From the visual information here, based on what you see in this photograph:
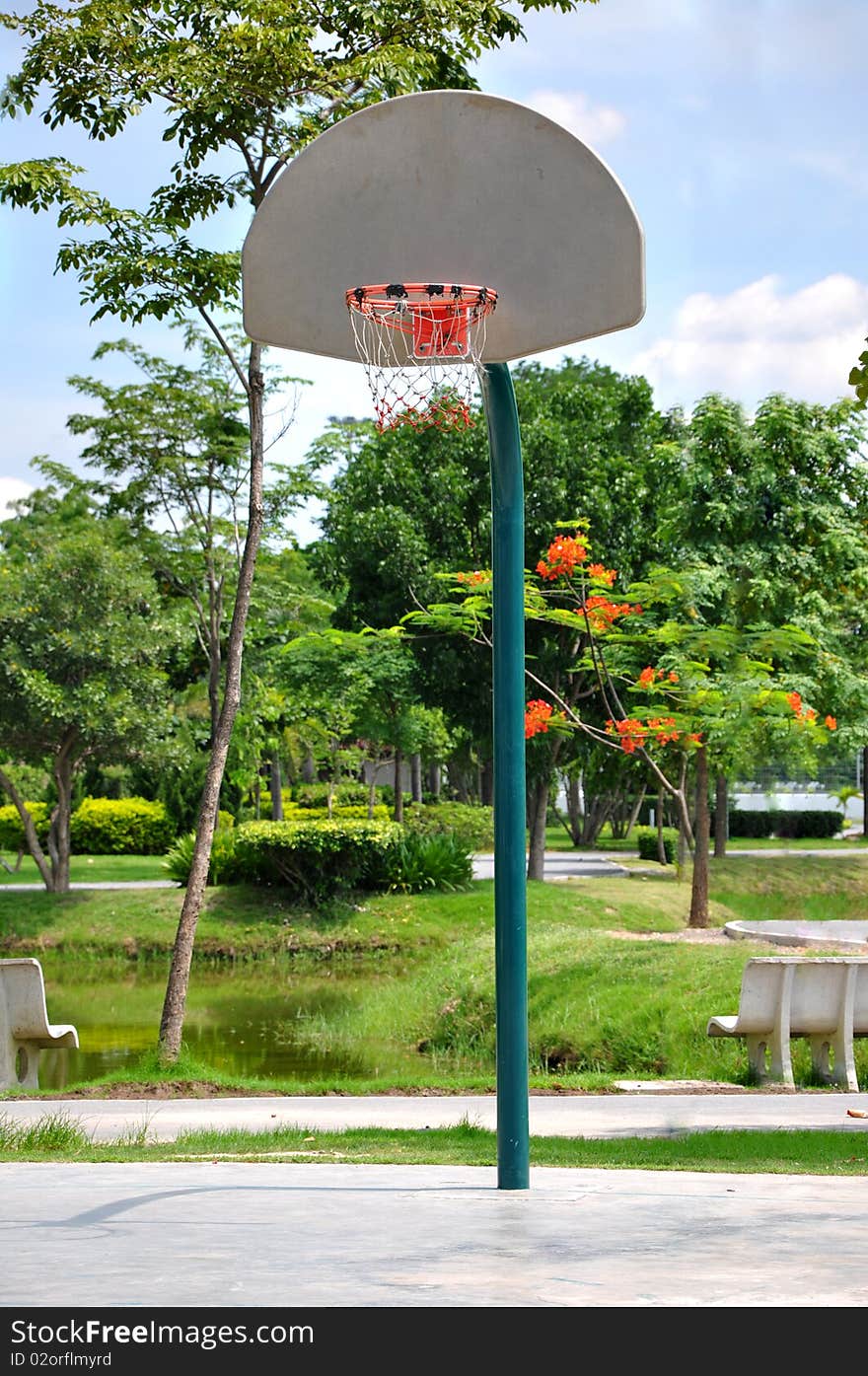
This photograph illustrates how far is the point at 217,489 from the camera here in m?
25.1

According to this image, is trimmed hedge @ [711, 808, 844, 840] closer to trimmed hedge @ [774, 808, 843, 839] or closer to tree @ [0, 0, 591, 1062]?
trimmed hedge @ [774, 808, 843, 839]

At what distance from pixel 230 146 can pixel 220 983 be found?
445 inches

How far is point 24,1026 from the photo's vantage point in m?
10.4

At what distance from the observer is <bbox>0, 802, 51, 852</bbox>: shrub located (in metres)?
34.1

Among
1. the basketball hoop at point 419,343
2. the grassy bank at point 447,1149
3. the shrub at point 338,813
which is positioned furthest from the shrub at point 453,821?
the basketball hoop at point 419,343

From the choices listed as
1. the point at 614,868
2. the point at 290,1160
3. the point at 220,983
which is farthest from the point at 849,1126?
the point at 614,868

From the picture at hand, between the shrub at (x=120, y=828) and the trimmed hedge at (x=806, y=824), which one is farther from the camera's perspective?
the trimmed hedge at (x=806, y=824)

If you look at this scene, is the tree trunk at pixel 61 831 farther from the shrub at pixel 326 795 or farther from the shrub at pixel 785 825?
the shrub at pixel 785 825

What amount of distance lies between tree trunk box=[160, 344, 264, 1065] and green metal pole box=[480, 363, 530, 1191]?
6153mm

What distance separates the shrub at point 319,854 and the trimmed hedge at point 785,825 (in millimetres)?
19210

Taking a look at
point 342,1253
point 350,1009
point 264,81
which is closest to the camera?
point 342,1253

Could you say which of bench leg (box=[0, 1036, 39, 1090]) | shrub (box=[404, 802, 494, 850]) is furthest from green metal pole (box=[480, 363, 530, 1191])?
shrub (box=[404, 802, 494, 850])

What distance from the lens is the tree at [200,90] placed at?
11.8 metres
